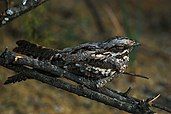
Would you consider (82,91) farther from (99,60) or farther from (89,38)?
(89,38)

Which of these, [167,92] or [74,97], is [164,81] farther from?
[74,97]

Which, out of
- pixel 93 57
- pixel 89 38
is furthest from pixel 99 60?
pixel 89 38

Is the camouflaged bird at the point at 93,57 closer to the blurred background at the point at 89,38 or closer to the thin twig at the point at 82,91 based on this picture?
the thin twig at the point at 82,91

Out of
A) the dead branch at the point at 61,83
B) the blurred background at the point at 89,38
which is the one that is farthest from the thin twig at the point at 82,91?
the blurred background at the point at 89,38

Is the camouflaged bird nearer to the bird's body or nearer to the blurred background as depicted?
the bird's body

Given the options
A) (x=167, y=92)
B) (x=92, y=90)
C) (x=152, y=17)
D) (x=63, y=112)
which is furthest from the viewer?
(x=152, y=17)

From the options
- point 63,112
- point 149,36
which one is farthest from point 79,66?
point 149,36
